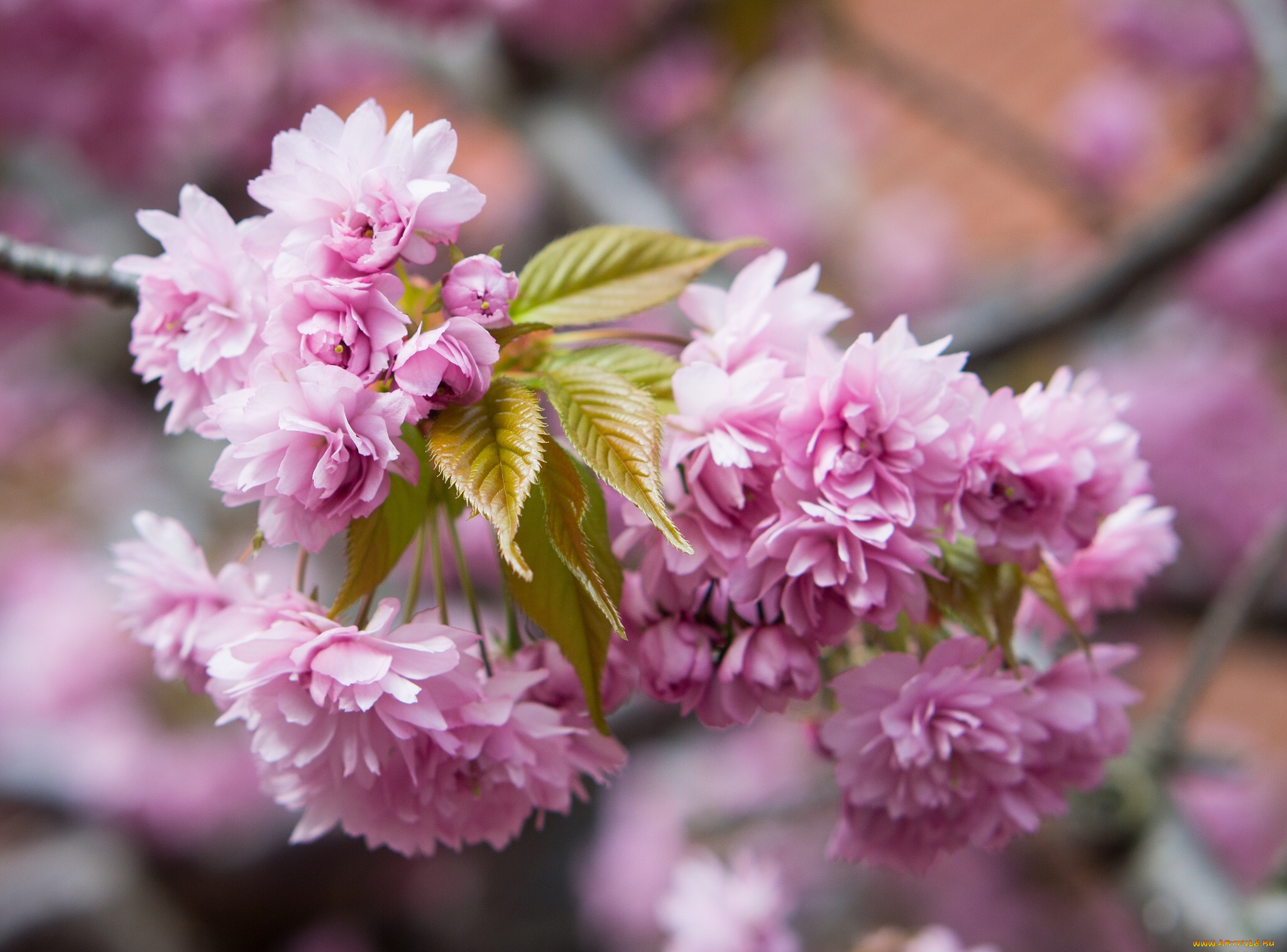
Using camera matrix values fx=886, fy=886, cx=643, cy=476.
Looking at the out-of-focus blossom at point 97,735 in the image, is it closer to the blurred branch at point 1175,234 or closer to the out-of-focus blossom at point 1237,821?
the blurred branch at point 1175,234

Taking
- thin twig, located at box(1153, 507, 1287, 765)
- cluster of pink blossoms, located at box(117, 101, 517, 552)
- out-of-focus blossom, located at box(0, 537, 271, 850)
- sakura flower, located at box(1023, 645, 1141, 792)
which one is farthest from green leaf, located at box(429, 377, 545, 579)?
out-of-focus blossom, located at box(0, 537, 271, 850)

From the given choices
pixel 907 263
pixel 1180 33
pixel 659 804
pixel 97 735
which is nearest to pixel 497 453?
pixel 659 804

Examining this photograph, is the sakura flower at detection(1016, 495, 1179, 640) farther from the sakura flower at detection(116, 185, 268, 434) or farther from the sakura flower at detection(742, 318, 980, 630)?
the sakura flower at detection(116, 185, 268, 434)

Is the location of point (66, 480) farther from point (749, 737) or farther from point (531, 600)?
point (531, 600)

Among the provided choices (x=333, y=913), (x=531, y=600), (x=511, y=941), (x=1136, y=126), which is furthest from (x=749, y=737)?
(x=531, y=600)

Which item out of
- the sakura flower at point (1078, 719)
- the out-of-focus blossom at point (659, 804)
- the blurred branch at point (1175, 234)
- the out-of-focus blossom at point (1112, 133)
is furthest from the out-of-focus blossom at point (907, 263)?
the sakura flower at point (1078, 719)

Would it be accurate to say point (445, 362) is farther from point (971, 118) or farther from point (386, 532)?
point (971, 118)
